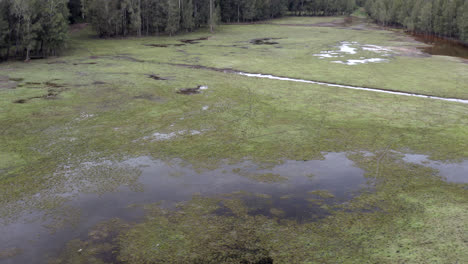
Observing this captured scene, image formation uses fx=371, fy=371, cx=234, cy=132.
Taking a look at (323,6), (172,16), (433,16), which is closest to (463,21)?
(433,16)

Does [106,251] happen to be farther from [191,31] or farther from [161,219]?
[191,31]

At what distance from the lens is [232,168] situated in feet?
67.8

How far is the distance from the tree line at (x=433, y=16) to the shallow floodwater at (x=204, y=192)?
245 feet

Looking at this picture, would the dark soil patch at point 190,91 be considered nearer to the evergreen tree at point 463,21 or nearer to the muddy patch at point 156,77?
the muddy patch at point 156,77

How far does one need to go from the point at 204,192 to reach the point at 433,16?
323 ft

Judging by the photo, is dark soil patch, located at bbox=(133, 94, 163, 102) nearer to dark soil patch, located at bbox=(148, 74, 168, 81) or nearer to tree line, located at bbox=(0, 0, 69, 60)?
dark soil patch, located at bbox=(148, 74, 168, 81)

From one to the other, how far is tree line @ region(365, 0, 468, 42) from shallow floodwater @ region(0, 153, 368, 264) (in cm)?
7460

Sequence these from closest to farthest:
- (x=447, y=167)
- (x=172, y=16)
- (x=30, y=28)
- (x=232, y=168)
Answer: (x=232, y=168), (x=447, y=167), (x=30, y=28), (x=172, y=16)

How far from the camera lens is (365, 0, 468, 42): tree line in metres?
80.8

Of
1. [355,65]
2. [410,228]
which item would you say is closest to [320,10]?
[355,65]

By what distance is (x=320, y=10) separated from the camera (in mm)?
168375

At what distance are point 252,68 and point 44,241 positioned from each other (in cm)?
3841

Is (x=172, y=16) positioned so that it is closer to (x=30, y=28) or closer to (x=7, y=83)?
(x=30, y=28)

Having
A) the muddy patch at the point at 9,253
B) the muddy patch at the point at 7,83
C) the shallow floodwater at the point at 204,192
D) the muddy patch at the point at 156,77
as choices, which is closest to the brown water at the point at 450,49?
the muddy patch at the point at 156,77
